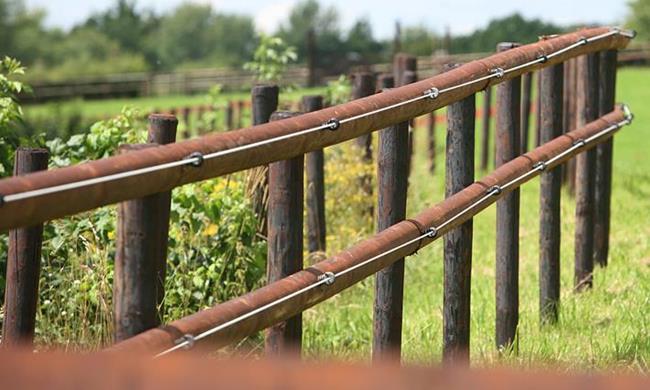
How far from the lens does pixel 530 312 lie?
6.11 m

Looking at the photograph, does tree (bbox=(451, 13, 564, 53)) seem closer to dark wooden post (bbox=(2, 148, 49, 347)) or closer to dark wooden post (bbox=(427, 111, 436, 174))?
dark wooden post (bbox=(427, 111, 436, 174))

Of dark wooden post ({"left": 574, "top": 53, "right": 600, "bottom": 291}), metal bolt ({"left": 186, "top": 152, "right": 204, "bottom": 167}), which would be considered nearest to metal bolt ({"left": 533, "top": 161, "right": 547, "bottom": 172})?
dark wooden post ({"left": 574, "top": 53, "right": 600, "bottom": 291})

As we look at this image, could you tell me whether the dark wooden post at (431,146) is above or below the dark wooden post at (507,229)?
below

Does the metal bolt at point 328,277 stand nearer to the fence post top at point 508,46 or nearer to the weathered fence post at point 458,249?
the weathered fence post at point 458,249

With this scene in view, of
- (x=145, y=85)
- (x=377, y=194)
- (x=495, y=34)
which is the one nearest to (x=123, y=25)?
(x=495, y=34)

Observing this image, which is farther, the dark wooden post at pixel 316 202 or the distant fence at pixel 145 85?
the distant fence at pixel 145 85

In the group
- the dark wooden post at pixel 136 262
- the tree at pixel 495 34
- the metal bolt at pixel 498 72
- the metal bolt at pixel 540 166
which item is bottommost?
the tree at pixel 495 34

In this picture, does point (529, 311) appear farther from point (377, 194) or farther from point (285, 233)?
point (285, 233)

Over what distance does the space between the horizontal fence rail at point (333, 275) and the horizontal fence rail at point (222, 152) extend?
31 centimetres

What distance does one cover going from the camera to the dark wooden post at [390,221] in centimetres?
423

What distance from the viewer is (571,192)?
436 inches

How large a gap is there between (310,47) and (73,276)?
43490 mm

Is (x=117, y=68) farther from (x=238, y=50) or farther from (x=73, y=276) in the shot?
(x=73, y=276)

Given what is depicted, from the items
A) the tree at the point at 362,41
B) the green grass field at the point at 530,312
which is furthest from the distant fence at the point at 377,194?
the tree at the point at 362,41
